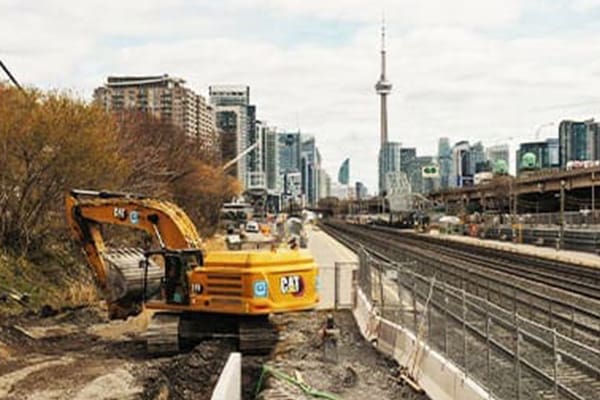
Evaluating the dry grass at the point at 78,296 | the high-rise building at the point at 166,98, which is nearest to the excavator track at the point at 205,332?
the dry grass at the point at 78,296

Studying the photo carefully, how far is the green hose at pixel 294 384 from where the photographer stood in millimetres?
14193

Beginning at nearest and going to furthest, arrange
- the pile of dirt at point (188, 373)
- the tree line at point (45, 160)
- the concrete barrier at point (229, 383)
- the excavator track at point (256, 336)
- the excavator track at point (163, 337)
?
1. the concrete barrier at point (229, 383)
2. the pile of dirt at point (188, 373)
3. the excavator track at point (256, 336)
4. the excavator track at point (163, 337)
5. the tree line at point (45, 160)

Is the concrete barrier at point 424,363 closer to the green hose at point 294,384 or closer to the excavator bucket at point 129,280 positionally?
the green hose at point 294,384

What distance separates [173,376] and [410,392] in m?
4.90

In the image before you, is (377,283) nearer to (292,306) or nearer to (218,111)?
(292,306)

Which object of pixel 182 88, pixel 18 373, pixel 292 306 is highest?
pixel 182 88

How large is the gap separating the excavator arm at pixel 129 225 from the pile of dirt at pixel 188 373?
7.05 feet

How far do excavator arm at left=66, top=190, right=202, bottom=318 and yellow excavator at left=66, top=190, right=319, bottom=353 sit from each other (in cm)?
2

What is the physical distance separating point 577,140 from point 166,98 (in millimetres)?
115402

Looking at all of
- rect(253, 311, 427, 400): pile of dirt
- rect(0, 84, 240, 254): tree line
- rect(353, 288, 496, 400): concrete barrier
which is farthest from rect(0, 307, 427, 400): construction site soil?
rect(0, 84, 240, 254): tree line

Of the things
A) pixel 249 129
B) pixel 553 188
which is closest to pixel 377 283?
pixel 553 188

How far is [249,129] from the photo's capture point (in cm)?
19212

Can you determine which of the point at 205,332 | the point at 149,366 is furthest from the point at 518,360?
the point at 205,332

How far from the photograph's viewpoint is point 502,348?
43.1ft
